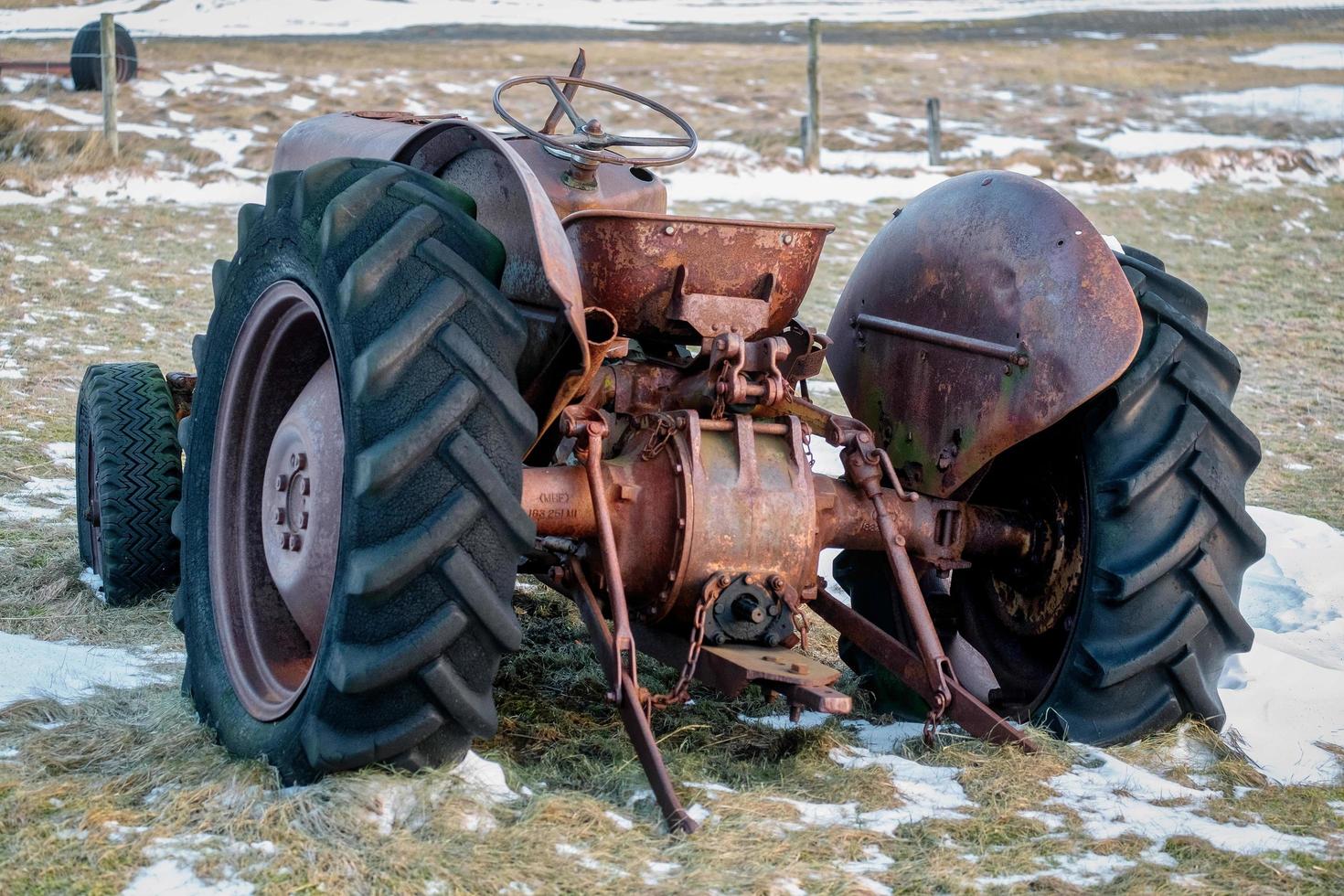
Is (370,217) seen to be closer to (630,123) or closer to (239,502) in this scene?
(239,502)

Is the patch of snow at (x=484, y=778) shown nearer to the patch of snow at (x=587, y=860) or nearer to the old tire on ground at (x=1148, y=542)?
the patch of snow at (x=587, y=860)

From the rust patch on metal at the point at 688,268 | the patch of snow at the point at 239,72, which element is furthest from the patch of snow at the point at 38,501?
the patch of snow at the point at 239,72

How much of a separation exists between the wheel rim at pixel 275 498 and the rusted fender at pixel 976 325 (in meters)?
1.55

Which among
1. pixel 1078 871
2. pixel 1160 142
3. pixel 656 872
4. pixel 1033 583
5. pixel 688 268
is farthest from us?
pixel 1160 142

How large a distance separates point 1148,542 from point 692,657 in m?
1.16

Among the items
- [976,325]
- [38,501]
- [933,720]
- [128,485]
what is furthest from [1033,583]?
[38,501]

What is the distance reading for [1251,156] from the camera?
734 inches

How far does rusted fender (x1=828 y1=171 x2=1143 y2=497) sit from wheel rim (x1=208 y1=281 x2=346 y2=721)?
1.55 metres

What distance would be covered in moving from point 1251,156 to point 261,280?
17.8m

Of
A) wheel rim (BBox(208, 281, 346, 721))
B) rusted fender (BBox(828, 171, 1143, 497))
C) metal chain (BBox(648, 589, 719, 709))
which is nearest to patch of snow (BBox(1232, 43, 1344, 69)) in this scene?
rusted fender (BBox(828, 171, 1143, 497))

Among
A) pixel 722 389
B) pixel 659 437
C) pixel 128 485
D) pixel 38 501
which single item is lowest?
pixel 38 501

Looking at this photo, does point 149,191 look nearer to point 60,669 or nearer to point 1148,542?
point 60,669

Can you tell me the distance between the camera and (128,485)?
15.6 ft

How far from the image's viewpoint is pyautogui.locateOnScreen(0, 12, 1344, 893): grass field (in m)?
2.67
